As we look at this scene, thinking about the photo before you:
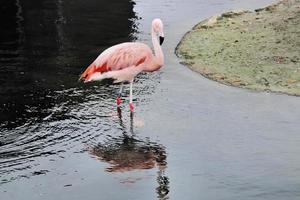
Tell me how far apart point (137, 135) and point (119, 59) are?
59.6 inches

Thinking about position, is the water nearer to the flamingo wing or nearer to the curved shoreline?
the curved shoreline

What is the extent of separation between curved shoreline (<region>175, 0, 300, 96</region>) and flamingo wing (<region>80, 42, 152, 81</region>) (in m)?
2.03

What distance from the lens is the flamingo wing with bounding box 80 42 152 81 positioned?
923 centimetres

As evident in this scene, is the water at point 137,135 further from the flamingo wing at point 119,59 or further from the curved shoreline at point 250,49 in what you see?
the flamingo wing at point 119,59

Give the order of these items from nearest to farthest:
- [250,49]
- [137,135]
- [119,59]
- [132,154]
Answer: [132,154]
[137,135]
[119,59]
[250,49]

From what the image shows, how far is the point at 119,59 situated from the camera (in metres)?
9.24

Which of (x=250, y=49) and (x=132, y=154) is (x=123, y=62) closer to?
(x=132, y=154)

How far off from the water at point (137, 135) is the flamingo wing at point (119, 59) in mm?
610

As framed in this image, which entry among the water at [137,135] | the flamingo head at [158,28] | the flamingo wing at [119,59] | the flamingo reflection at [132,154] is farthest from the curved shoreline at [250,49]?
the flamingo reflection at [132,154]

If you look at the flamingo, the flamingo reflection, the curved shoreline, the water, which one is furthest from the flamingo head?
the curved shoreline

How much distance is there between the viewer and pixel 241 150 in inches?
306

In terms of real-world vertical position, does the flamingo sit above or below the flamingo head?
below

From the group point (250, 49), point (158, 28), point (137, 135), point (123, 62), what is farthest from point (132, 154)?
point (250, 49)

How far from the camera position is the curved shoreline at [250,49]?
1070 cm
